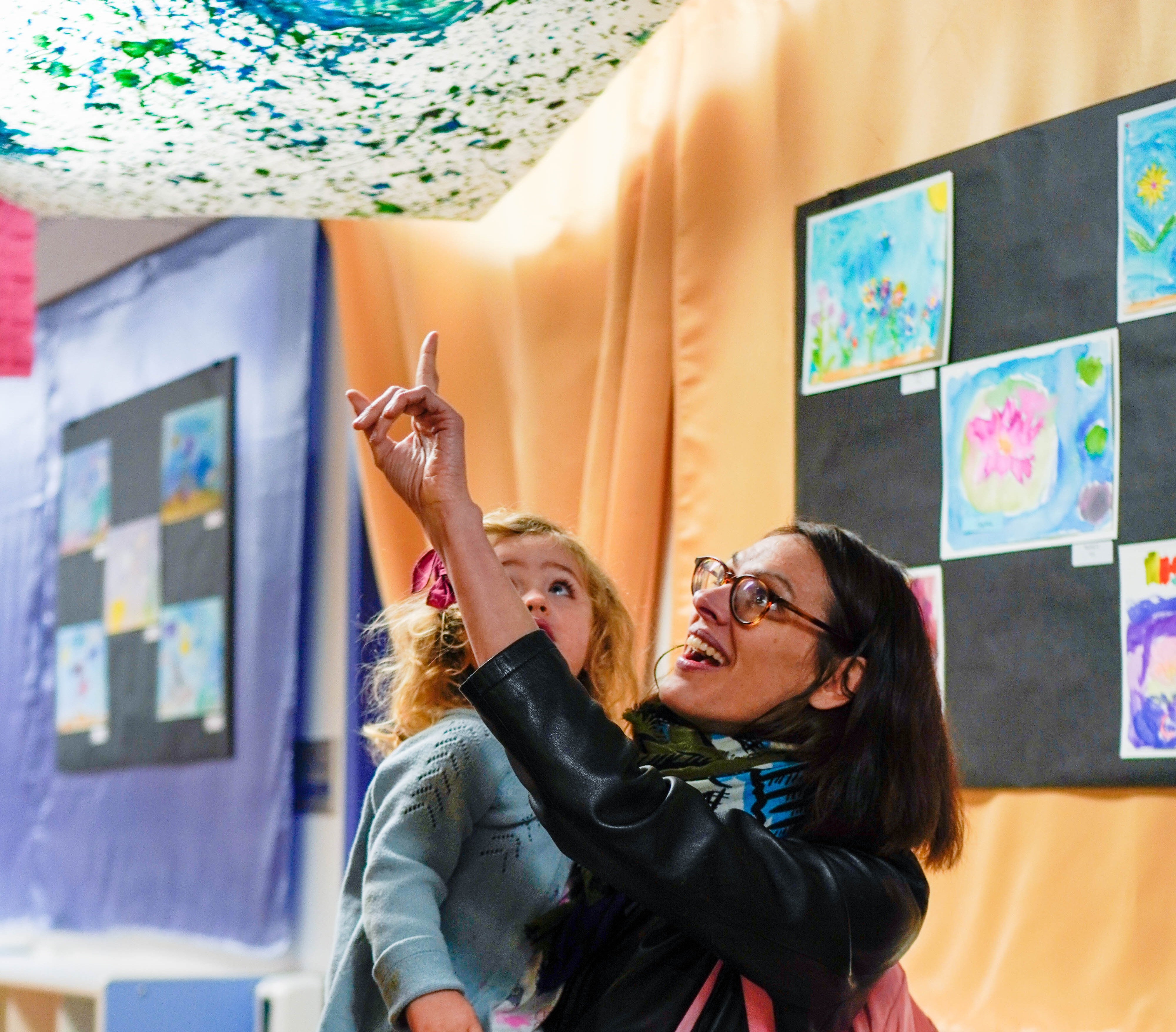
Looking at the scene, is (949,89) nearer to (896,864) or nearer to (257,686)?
(896,864)

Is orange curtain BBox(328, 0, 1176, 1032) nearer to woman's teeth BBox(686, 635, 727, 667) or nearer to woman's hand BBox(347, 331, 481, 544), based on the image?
woman's teeth BBox(686, 635, 727, 667)

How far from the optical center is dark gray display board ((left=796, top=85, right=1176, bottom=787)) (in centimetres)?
224

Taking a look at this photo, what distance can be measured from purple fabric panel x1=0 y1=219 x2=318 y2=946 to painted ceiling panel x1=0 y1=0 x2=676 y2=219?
113 cm

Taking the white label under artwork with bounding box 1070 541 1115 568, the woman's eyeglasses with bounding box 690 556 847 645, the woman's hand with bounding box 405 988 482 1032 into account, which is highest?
the white label under artwork with bounding box 1070 541 1115 568

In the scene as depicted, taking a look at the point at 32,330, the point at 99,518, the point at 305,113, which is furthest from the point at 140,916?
the point at 305,113

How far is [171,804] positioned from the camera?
455 centimetres

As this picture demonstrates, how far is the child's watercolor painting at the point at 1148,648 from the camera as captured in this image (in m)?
2.16

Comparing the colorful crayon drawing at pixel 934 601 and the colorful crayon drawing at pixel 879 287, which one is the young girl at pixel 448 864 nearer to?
the colorful crayon drawing at pixel 934 601

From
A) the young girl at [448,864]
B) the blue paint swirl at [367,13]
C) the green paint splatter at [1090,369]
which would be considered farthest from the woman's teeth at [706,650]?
the blue paint swirl at [367,13]

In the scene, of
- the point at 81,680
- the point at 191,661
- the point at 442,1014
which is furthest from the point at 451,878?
the point at 81,680

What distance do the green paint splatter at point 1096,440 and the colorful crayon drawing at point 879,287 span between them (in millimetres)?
335

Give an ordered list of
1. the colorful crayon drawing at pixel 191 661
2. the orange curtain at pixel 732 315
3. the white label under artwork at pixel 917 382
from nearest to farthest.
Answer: the orange curtain at pixel 732 315 → the white label under artwork at pixel 917 382 → the colorful crayon drawing at pixel 191 661

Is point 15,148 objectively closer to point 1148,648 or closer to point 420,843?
point 420,843

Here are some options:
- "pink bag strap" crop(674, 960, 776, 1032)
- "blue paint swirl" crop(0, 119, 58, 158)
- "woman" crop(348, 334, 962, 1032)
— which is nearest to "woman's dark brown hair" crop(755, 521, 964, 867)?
"woman" crop(348, 334, 962, 1032)
